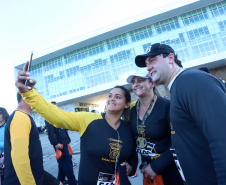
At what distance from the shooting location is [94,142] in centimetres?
156

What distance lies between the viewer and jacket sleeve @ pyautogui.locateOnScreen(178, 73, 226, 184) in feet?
2.30

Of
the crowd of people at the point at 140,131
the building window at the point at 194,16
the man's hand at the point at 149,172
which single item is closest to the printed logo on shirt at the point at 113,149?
the crowd of people at the point at 140,131

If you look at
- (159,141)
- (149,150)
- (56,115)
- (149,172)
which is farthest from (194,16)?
(56,115)

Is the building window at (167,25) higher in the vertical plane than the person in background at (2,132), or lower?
higher

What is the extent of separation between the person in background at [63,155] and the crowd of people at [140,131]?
1.26 meters

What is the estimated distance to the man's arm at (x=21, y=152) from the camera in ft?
4.89

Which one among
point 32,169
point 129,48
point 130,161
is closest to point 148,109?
point 130,161

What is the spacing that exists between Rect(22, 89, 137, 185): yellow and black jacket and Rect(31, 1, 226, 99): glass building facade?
22.3 m

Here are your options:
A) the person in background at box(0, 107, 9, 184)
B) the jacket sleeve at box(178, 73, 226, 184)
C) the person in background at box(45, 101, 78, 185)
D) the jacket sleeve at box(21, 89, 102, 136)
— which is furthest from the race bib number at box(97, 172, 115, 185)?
the person in background at box(45, 101, 78, 185)

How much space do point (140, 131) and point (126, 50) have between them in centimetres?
2435

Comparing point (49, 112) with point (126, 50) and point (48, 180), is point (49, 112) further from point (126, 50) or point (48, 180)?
point (126, 50)

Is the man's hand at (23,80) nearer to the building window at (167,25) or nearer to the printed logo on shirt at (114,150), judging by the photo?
the printed logo on shirt at (114,150)

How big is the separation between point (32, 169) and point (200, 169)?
74.9 inches

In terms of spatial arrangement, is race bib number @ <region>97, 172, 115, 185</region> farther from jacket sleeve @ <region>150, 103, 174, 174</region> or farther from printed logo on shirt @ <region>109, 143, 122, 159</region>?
jacket sleeve @ <region>150, 103, 174, 174</region>
